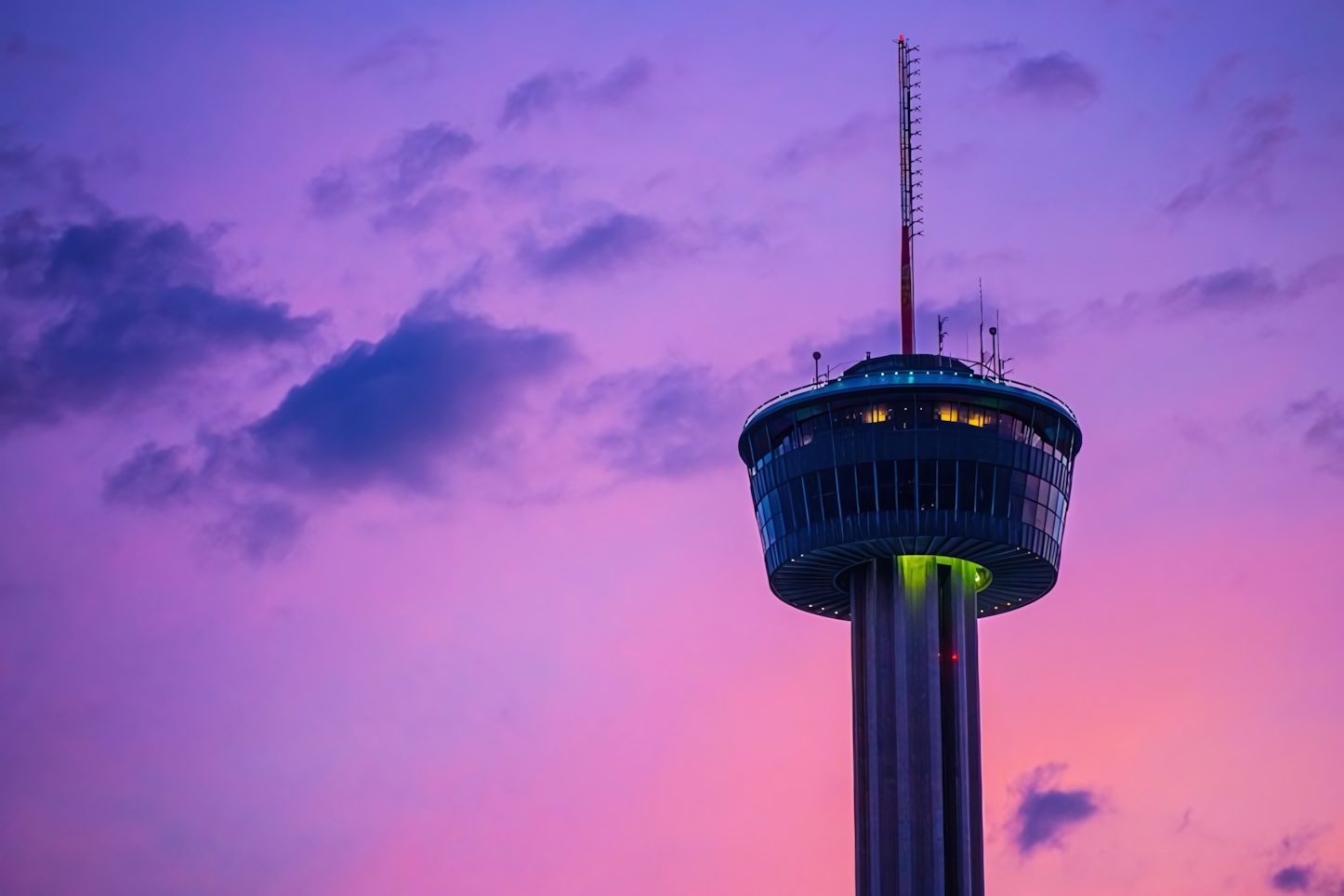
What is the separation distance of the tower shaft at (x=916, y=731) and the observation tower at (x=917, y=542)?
0.09 m

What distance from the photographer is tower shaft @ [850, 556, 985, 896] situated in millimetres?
167625

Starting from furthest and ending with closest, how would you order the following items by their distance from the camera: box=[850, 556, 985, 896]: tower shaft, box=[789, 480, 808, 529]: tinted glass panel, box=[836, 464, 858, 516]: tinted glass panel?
box=[789, 480, 808, 529]: tinted glass panel, box=[836, 464, 858, 516]: tinted glass panel, box=[850, 556, 985, 896]: tower shaft

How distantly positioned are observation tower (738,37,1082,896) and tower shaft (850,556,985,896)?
0.09m

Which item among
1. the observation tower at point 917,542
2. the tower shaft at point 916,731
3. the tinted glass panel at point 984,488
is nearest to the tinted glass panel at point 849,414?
the observation tower at point 917,542

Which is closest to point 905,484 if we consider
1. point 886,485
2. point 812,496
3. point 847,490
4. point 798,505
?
point 886,485

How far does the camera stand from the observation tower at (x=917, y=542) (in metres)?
169

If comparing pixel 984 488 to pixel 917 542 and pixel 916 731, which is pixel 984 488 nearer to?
pixel 917 542

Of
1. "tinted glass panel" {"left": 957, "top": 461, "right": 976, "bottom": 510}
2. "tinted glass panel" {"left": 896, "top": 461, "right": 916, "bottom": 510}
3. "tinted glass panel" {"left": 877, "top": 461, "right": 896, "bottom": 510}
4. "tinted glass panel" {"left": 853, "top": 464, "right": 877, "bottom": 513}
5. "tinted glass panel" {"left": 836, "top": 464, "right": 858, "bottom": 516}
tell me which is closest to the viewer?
"tinted glass panel" {"left": 957, "top": 461, "right": 976, "bottom": 510}

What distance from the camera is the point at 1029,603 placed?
186 m

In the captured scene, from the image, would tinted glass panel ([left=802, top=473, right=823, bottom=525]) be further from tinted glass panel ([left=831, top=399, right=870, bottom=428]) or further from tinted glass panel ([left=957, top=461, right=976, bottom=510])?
tinted glass panel ([left=957, top=461, right=976, bottom=510])

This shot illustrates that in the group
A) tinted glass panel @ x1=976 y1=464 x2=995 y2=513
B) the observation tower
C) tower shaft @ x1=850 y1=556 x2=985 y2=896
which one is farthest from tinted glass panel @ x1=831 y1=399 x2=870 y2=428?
tower shaft @ x1=850 y1=556 x2=985 y2=896

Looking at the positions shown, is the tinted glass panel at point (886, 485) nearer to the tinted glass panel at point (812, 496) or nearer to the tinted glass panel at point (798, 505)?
the tinted glass panel at point (812, 496)

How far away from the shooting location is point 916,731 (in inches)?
6693

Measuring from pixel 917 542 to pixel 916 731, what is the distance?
43.9 feet
